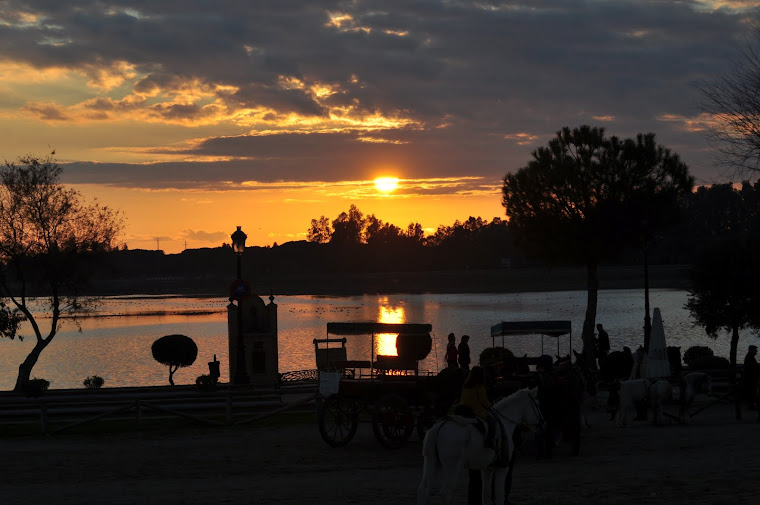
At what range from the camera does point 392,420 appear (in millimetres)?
18875

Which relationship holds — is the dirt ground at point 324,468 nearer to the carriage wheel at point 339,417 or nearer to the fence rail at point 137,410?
the carriage wheel at point 339,417

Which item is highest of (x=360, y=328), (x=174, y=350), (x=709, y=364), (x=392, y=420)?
(x=360, y=328)

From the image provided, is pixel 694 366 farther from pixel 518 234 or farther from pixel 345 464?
pixel 345 464

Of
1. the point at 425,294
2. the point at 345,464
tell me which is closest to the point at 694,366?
the point at 345,464

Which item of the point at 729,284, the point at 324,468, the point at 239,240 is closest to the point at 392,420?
the point at 324,468

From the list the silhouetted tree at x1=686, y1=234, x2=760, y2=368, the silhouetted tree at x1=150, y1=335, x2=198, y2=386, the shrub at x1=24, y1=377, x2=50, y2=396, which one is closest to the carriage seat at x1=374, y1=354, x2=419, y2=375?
the shrub at x1=24, y1=377, x2=50, y2=396

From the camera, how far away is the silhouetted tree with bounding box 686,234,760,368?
4116 centimetres

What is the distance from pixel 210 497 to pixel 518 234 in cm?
3598

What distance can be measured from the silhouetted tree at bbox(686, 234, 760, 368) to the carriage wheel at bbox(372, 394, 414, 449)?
1042 inches

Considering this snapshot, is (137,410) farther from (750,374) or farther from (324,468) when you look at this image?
(750,374)

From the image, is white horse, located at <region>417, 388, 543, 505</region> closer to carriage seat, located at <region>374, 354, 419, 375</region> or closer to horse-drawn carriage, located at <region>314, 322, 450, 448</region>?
horse-drawn carriage, located at <region>314, 322, 450, 448</region>

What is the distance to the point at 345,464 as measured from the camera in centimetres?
1738

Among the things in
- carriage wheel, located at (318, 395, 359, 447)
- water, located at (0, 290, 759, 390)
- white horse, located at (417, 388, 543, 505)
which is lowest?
water, located at (0, 290, 759, 390)

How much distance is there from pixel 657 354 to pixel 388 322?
173 ft
